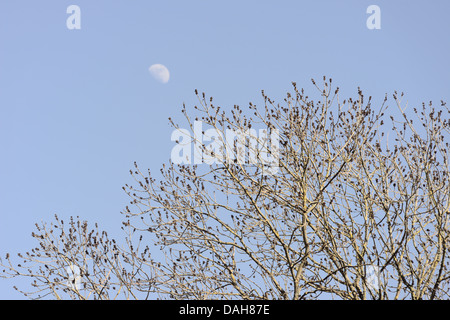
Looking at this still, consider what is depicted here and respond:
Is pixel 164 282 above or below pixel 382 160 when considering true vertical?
below

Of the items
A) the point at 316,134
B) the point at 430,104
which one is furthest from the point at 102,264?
the point at 430,104

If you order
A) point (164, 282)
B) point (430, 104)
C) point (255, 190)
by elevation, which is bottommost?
point (164, 282)

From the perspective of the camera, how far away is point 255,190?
27.6ft

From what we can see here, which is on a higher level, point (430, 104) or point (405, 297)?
point (430, 104)

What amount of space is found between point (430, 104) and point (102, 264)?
20.7 ft
